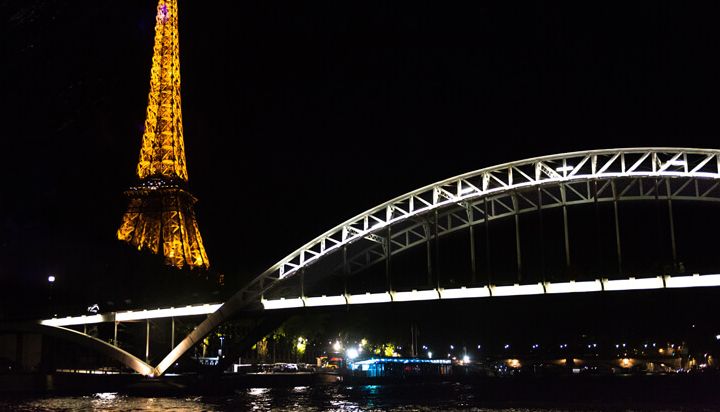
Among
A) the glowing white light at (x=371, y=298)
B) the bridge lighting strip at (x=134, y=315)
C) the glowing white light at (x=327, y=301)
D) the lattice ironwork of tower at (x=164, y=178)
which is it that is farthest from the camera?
the lattice ironwork of tower at (x=164, y=178)

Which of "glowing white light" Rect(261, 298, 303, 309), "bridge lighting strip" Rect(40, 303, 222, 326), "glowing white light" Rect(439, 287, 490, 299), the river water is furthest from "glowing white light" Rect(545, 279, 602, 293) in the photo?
"bridge lighting strip" Rect(40, 303, 222, 326)

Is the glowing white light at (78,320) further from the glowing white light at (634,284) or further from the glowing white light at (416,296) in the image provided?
the glowing white light at (634,284)

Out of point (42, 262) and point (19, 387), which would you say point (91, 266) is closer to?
point (42, 262)

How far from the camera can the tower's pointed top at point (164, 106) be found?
8762 centimetres

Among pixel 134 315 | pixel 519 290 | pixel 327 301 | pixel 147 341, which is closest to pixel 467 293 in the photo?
pixel 519 290

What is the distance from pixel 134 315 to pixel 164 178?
85.6 ft

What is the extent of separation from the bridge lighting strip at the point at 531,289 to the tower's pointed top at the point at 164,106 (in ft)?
127

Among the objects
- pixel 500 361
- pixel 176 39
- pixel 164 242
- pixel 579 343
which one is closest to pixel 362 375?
pixel 164 242

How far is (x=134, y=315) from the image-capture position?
200 feet

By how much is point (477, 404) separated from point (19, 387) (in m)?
26.6

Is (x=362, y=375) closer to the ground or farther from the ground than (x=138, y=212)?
closer to the ground

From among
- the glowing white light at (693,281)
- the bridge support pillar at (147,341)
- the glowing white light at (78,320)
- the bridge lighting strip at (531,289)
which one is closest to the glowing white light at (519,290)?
the bridge lighting strip at (531,289)

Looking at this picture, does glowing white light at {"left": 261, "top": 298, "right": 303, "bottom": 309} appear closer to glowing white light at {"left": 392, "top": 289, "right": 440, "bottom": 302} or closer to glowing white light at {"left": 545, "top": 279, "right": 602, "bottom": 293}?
glowing white light at {"left": 392, "top": 289, "right": 440, "bottom": 302}

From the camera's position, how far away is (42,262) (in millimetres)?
66875
